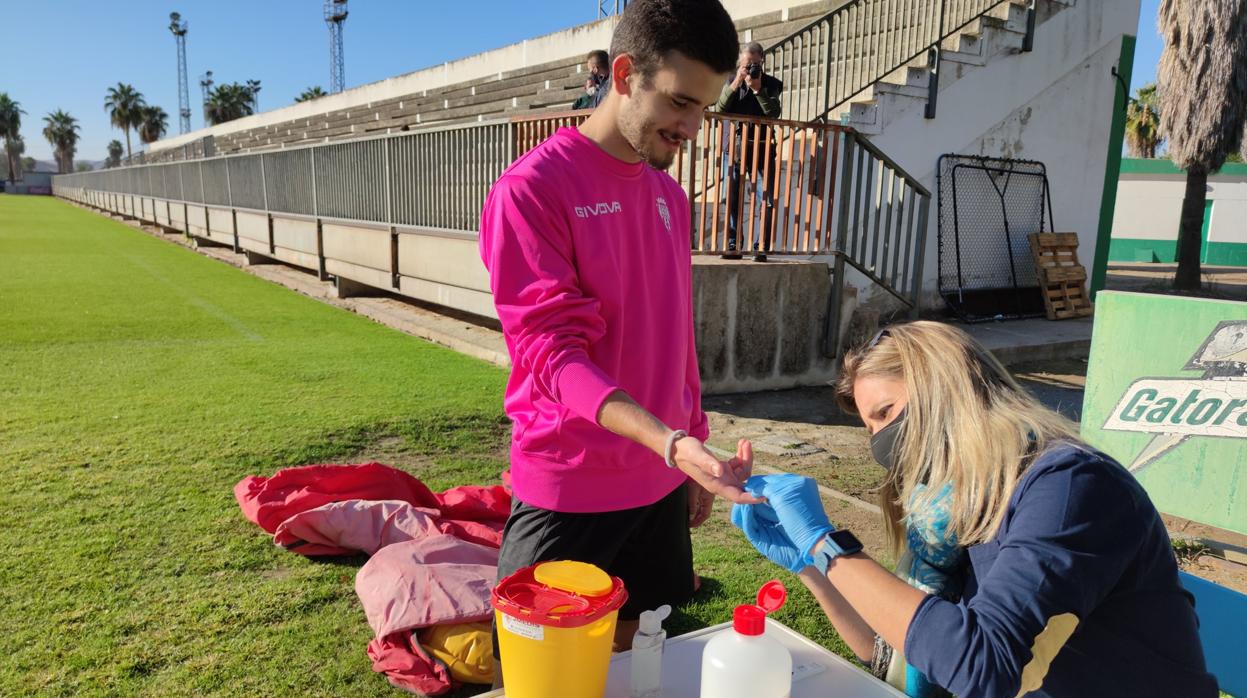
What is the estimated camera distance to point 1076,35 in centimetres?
1168

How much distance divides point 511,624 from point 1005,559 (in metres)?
0.86

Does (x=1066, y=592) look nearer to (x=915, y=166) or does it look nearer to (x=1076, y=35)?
(x=915, y=166)

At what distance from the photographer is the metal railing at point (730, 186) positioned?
23.2 feet

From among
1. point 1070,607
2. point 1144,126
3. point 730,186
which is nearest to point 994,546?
point 1070,607

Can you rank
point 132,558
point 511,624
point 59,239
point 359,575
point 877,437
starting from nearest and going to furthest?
1. point 511,624
2. point 877,437
3. point 359,575
4. point 132,558
5. point 59,239

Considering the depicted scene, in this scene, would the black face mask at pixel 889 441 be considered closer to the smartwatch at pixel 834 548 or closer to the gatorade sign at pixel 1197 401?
the smartwatch at pixel 834 548

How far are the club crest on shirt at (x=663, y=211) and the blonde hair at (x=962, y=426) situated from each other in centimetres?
63

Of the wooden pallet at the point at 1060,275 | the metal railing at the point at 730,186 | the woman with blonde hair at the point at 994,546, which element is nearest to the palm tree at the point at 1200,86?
the wooden pallet at the point at 1060,275

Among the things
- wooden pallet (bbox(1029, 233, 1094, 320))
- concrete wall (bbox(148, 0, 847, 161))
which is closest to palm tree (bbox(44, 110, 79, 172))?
concrete wall (bbox(148, 0, 847, 161))

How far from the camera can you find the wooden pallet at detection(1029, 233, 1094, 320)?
11.6m

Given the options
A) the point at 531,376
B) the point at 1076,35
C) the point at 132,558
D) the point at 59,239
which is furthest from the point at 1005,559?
the point at 59,239

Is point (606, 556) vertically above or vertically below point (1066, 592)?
below

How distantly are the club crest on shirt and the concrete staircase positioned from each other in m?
8.14

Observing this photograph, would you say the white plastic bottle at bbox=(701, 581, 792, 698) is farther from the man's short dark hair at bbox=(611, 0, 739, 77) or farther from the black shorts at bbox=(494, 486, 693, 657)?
the man's short dark hair at bbox=(611, 0, 739, 77)
